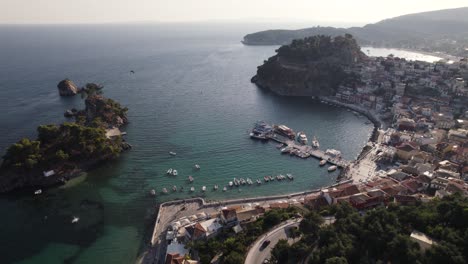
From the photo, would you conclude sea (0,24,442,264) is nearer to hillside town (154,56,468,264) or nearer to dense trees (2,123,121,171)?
dense trees (2,123,121,171)

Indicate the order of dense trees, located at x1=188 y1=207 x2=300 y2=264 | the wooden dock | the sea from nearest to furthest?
dense trees, located at x1=188 y1=207 x2=300 y2=264
the sea
the wooden dock

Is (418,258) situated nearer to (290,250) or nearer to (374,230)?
(374,230)

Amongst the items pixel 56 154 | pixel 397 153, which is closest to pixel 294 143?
pixel 397 153

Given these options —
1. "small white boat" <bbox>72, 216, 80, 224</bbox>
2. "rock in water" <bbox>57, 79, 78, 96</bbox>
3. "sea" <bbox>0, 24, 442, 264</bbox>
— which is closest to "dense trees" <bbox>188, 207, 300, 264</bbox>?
"sea" <bbox>0, 24, 442, 264</bbox>

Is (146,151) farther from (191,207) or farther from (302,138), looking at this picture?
(302,138)

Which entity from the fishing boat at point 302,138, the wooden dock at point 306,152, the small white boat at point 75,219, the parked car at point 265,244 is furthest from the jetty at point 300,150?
the small white boat at point 75,219

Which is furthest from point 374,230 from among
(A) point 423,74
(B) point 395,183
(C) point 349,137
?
(A) point 423,74
